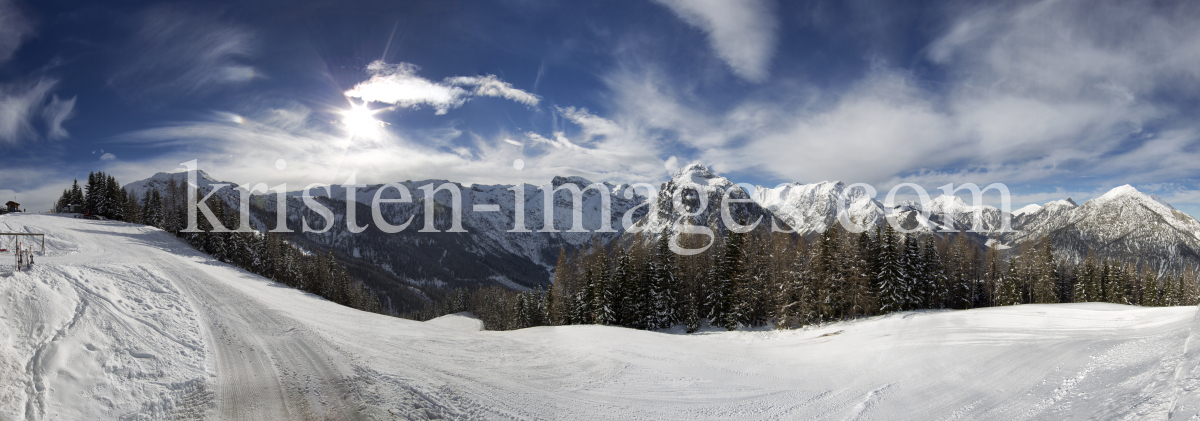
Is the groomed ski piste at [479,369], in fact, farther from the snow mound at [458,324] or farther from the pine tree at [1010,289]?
the pine tree at [1010,289]

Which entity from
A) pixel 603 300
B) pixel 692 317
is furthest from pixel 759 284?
pixel 603 300

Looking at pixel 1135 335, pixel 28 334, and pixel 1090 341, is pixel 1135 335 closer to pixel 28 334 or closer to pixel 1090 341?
pixel 1090 341

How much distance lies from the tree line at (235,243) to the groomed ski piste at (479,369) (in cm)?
2868

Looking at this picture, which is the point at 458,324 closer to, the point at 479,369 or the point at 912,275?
the point at 479,369

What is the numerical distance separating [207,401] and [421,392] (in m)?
4.92

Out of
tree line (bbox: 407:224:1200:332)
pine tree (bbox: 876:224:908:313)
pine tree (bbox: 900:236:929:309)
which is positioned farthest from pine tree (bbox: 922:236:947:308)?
pine tree (bbox: 876:224:908:313)

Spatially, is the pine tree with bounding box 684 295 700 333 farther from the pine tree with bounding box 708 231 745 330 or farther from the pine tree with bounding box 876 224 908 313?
the pine tree with bounding box 876 224 908 313

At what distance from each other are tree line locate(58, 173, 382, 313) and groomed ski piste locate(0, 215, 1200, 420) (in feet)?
94.1

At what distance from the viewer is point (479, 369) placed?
51.1 feet

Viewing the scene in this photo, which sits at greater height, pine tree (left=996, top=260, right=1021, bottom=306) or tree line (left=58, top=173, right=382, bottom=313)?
tree line (left=58, top=173, right=382, bottom=313)

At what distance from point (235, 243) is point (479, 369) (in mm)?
52164

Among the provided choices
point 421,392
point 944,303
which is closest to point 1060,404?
point 421,392

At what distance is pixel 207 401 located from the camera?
411 inches

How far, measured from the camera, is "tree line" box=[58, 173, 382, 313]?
49.8 metres
